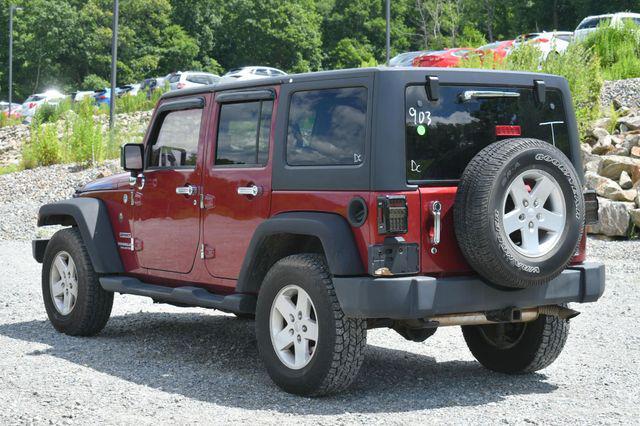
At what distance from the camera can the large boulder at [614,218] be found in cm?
1512

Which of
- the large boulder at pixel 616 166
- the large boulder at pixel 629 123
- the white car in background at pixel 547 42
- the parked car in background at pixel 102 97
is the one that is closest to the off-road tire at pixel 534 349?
the large boulder at pixel 616 166

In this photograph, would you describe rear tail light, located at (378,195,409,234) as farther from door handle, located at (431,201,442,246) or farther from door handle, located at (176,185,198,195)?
door handle, located at (176,185,198,195)

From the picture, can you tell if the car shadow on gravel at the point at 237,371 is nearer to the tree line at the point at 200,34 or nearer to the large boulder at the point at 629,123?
the large boulder at the point at 629,123

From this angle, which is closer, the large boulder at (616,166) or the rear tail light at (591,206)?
the rear tail light at (591,206)

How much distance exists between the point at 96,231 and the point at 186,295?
4.79 feet

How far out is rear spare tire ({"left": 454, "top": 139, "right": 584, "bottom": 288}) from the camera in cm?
584

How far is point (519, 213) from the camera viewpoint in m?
5.96

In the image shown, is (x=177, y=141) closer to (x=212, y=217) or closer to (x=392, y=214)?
(x=212, y=217)

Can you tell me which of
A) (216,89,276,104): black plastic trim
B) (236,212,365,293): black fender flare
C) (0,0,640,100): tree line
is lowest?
(236,212,365,293): black fender flare

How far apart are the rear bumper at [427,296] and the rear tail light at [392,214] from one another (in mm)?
276

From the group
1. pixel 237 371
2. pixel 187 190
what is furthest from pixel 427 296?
pixel 187 190

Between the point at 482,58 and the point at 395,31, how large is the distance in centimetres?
5385

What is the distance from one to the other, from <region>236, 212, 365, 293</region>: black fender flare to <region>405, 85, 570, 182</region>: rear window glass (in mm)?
501

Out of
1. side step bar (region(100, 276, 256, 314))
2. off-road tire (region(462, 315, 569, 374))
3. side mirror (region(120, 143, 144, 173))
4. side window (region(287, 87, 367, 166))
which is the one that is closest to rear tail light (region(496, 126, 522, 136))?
side window (region(287, 87, 367, 166))
